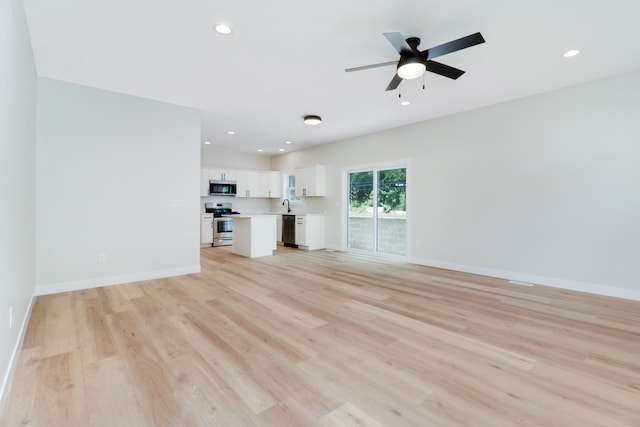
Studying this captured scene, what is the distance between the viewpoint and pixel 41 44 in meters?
2.85

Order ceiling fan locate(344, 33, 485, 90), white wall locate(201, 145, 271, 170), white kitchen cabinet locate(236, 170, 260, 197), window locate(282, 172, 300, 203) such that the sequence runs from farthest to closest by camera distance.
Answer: window locate(282, 172, 300, 203) → white kitchen cabinet locate(236, 170, 260, 197) → white wall locate(201, 145, 271, 170) → ceiling fan locate(344, 33, 485, 90)

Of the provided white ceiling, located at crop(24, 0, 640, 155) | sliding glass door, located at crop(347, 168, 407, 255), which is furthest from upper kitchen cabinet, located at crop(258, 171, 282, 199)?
white ceiling, located at crop(24, 0, 640, 155)

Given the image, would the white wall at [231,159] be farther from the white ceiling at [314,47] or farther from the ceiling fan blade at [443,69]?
the ceiling fan blade at [443,69]

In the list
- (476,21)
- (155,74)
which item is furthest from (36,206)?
(476,21)

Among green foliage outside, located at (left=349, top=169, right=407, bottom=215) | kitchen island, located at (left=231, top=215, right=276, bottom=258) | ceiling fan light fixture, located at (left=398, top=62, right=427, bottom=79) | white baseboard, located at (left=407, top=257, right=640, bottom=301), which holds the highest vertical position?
ceiling fan light fixture, located at (left=398, top=62, right=427, bottom=79)

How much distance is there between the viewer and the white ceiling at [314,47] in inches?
93.3

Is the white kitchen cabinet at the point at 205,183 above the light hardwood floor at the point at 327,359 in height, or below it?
above

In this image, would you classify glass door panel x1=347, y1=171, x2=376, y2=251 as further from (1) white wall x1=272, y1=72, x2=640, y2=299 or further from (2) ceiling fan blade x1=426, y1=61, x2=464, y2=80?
(2) ceiling fan blade x1=426, y1=61, x2=464, y2=80

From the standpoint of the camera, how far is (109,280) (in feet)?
13.2

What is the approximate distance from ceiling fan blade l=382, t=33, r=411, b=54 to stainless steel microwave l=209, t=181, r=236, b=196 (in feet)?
21.5

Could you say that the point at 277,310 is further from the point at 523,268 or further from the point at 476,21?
the point at 523,268

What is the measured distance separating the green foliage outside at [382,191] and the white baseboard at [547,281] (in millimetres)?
1393

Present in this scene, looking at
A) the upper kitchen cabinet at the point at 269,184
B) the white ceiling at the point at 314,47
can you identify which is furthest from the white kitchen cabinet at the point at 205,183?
the white ceiling at the point at 314,47

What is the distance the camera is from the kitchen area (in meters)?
6.46
